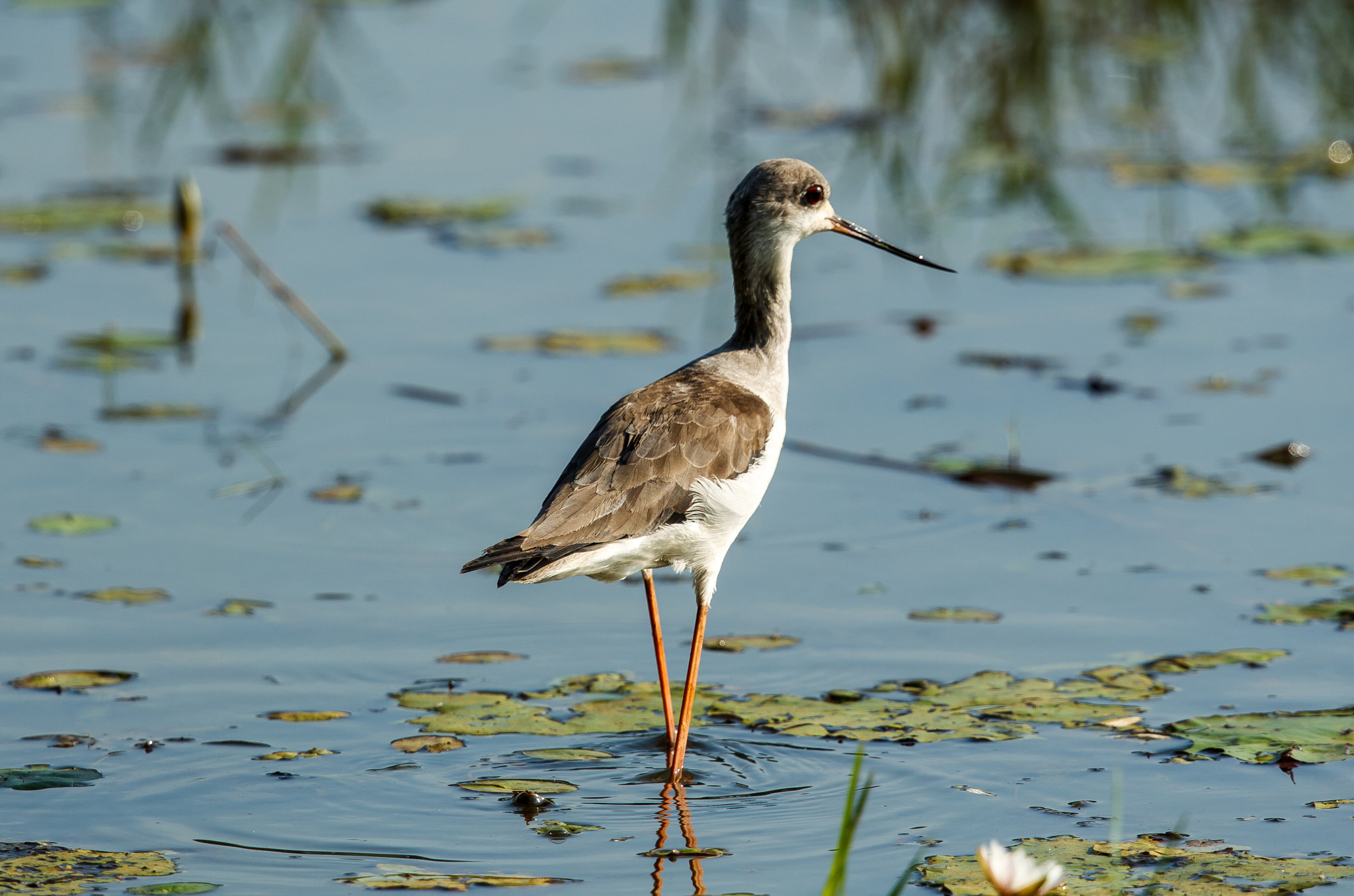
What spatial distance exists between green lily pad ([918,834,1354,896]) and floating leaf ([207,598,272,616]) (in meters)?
2.78

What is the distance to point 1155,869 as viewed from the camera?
447 centimetres

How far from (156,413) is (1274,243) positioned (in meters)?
5.79

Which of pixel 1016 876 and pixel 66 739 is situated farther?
pixel 66 739

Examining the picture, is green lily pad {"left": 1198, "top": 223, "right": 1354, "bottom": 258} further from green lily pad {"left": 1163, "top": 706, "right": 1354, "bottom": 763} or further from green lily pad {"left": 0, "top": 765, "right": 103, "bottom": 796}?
green lily pad {"left": 0, "top": 765, "right": 103, "bottom": 796}

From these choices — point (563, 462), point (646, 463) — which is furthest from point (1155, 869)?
point (563, 462)

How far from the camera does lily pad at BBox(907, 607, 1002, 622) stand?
20.3ft

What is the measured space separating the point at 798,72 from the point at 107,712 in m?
8.84

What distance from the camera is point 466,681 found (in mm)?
5836

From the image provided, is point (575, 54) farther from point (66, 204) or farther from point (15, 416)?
point (15, 416)

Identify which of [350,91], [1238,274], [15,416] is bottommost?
[15,416]

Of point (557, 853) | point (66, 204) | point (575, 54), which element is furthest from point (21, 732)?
point (575, 54)

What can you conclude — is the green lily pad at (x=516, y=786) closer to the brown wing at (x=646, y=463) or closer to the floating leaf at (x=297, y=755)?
the floating leaf at (x=297, y=755)

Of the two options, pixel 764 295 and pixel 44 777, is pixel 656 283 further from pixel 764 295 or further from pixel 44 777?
pixel 44 777

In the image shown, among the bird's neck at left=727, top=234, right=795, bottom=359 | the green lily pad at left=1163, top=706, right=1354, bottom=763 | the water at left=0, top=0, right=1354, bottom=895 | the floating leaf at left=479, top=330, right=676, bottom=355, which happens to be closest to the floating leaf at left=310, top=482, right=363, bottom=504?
the water at left=0, top=0, right=1354, bottom=895
